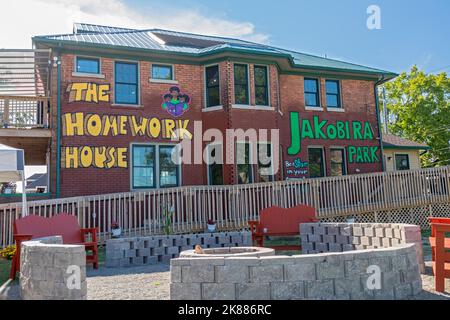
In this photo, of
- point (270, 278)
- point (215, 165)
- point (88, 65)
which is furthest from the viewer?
point (215, 165)

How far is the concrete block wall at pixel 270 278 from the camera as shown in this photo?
446cm

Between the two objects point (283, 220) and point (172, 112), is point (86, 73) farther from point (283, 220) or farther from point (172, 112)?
point (283, 220)

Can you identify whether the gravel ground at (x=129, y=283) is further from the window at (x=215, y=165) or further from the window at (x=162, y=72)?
the window at (x=162, y=72)

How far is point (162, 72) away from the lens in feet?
50.2

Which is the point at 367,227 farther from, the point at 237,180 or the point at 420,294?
the point at 237,180

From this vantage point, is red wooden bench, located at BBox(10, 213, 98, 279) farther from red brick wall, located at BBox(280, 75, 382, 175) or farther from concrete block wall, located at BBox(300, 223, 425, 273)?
red brick wall, located at BBox(280, 75, 382, 175)

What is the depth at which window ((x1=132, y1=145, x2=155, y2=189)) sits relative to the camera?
1452cm

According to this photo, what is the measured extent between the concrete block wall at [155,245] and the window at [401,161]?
14.1 meters

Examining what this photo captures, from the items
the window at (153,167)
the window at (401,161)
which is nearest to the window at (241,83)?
Result: the window at (153,167)

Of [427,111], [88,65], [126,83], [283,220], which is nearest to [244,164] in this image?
[283,220]

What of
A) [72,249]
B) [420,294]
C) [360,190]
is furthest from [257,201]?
[72,249]

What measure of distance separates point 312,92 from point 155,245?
1172cm

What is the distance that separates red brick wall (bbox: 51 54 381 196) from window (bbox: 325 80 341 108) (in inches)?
17.0
